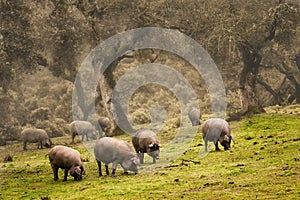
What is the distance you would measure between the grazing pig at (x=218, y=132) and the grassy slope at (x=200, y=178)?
2.53ft

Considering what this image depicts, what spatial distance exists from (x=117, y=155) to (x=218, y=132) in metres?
7.08

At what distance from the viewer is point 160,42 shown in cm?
5216

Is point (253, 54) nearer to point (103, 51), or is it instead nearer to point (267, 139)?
point (103, 51)

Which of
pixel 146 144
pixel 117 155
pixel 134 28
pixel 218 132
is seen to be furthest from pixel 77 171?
pixel 134 28

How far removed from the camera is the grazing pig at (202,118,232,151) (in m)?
30.0

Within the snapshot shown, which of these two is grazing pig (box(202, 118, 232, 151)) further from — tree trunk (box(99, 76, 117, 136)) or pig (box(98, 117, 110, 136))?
pig (box(98, 117, 110, 136))

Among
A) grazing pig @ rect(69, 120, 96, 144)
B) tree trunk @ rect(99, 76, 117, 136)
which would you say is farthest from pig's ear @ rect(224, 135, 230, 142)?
tree trunk @ rect(99, 76, 117, 136)

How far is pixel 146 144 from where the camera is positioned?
96.1 feet

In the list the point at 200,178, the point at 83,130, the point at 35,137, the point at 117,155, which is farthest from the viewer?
the point at 83,130

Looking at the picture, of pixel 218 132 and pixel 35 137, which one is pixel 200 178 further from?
pixel 35 137

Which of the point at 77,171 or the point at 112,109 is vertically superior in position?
the point at 112,109

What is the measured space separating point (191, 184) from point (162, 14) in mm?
33521

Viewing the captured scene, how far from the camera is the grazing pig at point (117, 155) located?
83.8 feet

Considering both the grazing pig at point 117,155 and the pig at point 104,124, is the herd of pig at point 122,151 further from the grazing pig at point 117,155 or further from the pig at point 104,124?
the pig at point 104,124
